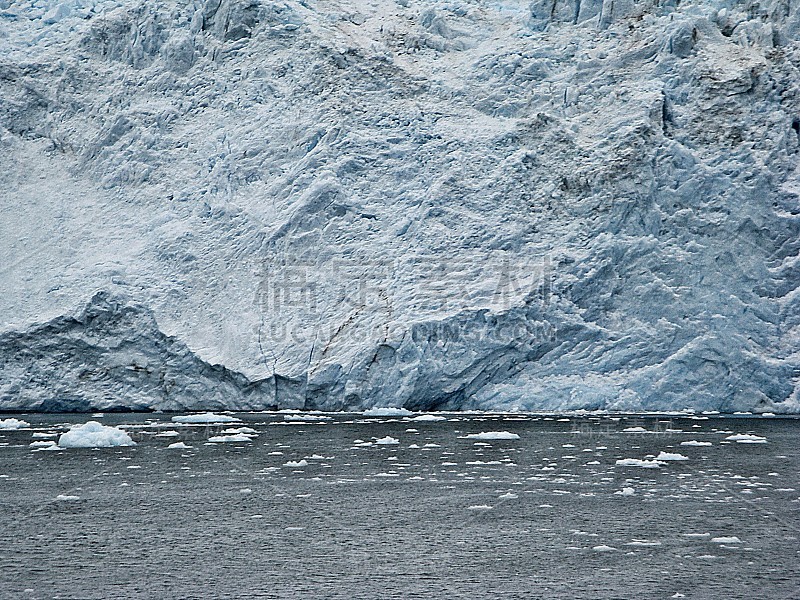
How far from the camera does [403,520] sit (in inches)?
355

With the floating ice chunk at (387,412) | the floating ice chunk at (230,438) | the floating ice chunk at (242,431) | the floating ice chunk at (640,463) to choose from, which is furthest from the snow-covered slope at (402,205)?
the floating ice chunk at (640,463)

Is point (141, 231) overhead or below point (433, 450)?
overhead

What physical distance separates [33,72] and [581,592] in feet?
80.9

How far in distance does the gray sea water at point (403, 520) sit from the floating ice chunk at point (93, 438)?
0.30 m

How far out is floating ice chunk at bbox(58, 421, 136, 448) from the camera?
49.7 ft

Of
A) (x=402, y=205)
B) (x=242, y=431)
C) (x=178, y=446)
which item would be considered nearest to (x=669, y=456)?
(x=178, y=446)

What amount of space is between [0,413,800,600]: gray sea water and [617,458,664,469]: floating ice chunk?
0.16 m

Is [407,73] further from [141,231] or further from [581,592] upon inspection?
[581,592]

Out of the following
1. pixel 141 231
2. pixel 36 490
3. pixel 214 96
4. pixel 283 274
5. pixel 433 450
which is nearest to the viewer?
pixel 36 490

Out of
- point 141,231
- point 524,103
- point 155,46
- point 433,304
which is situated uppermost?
point 155,46

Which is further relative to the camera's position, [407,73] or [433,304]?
[407,73]

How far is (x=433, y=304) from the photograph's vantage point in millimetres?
21562

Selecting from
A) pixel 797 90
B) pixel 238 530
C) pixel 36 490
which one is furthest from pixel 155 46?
pixel 238 530

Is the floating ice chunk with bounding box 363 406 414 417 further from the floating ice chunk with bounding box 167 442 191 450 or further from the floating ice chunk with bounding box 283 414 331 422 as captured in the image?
the floating ice chunk with bounding box 167 442 191 450
